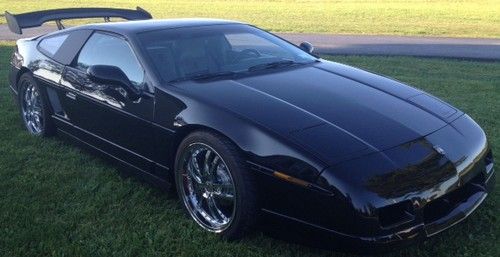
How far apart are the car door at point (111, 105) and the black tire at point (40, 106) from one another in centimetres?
49

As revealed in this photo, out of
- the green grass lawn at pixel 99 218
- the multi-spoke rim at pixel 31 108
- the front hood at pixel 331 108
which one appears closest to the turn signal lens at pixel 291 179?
the front hood at pixel 331 108

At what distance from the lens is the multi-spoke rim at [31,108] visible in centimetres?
509

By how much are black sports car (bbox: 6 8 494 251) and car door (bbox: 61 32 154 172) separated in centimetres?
1

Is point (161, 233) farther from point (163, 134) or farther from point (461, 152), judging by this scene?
point (461, 152)

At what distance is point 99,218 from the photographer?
3.48 m

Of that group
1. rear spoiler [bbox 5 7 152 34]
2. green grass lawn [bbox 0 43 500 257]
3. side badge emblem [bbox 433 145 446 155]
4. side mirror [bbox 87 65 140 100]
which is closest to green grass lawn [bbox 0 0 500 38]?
rear spoiler [bbox 5 7 152 34]

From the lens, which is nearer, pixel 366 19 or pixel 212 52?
pixel 212 52

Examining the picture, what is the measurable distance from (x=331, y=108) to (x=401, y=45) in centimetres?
962

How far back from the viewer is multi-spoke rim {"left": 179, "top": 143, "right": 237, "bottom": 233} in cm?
309

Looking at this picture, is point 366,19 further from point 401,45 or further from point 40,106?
point 40,106

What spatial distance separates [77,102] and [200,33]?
1.15m

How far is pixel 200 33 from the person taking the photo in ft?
13.3

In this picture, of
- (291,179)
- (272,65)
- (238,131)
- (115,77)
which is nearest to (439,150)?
(291,179)

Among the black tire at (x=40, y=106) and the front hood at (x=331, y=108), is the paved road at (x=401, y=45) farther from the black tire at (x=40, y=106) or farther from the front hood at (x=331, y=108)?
the front hood at (x=331, y=108)
